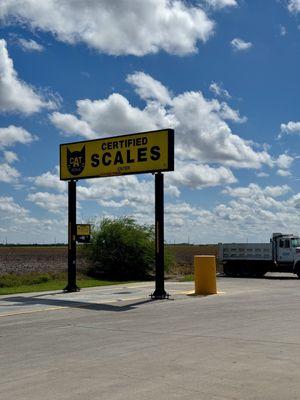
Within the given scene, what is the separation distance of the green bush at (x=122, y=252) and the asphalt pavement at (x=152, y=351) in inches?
665

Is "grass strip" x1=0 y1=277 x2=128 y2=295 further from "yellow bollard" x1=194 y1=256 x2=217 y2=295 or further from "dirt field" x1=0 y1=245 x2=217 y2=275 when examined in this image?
"yellow bollard" x1=194 y1=256 x2=217 y2=295

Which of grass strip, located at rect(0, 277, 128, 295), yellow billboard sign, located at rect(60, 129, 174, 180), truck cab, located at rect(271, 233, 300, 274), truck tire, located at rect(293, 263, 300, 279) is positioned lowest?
grass strip, located at rect(0, 277, 128, 295)

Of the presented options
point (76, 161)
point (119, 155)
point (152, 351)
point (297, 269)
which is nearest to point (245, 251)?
point (297, 269)

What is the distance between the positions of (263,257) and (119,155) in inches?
700

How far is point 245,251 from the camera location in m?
36.7

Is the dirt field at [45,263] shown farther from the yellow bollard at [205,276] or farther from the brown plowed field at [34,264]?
the yellow bollard at [205,276]

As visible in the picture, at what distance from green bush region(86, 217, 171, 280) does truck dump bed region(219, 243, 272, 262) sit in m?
5.30

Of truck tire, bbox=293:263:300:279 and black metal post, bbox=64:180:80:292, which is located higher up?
black metal post, bbox=64:180:80:292

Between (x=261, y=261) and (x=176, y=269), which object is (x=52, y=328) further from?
(x=176, y=269)

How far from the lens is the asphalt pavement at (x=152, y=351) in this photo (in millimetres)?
7098

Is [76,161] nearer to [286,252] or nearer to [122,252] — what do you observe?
[122,252]

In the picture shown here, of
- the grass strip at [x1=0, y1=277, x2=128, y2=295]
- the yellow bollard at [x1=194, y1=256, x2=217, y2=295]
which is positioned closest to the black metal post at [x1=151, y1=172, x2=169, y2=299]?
the yellow bollard at [x1=194, y1=256, x2=217, y2=295]

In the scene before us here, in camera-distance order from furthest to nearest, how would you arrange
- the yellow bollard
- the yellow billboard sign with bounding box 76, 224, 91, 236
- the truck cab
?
the truck cab
the yellow billboard sign with bounding box 76, 224, 91, 236
the yellow bollard

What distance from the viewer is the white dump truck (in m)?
35.1
